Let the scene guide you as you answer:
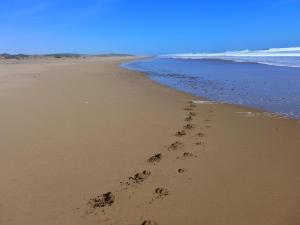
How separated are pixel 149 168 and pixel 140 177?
1.16 feet

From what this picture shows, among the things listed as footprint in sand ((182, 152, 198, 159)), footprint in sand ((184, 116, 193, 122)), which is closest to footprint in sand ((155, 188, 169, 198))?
footprint in sand ((182, 152, 198, 159))

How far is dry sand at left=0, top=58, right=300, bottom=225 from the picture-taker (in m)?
4.00

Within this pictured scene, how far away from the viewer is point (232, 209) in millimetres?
4016

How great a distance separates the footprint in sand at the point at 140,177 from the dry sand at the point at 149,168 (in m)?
0.01

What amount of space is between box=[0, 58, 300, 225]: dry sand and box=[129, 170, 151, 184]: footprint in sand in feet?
0.04

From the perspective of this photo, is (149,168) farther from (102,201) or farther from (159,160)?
(102,201)

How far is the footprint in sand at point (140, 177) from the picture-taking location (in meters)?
4.88

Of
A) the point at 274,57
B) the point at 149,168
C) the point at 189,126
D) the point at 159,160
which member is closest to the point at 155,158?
the point at 159,160

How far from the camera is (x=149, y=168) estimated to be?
5.31m

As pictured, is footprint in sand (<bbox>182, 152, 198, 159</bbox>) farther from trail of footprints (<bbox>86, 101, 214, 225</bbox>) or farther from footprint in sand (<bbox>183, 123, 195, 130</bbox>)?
footprint in sand (<bbox>183, 123, 195, 130</bbox>)

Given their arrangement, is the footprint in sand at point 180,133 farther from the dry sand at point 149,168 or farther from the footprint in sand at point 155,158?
the footprint in sand at point 155,158

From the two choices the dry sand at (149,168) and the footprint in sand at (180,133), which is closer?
the dry sand at (149,168)

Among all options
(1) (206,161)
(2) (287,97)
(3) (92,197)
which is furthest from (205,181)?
(2) (287,97)

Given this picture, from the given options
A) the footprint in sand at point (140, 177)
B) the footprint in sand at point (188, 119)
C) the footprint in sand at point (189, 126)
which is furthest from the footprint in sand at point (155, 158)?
the footprint in sand at point (188, 119)
